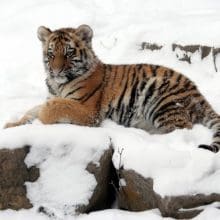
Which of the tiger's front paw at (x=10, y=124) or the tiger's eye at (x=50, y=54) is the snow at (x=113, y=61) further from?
the tiger's eye at (x=50, y=54)

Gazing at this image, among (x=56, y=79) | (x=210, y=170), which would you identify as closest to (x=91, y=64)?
(x=56, y=79)

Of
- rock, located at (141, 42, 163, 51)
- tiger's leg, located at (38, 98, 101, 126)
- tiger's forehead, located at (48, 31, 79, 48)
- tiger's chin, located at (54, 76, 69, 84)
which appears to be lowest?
tiger's leg, located at (38, 98, 101, 126)

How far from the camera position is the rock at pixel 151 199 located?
4055 millimetres

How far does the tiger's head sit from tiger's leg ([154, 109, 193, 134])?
2.78 ft

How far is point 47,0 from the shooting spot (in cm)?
1005

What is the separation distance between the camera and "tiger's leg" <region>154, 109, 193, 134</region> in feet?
17.2

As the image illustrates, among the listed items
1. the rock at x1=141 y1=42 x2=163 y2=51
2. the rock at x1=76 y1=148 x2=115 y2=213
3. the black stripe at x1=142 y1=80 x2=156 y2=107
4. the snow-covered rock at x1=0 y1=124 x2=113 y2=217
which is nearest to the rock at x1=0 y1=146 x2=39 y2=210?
the snow-covered rock at x1=0 y1=124 x2=113 y2=217

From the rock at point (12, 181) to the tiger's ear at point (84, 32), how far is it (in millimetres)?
1616

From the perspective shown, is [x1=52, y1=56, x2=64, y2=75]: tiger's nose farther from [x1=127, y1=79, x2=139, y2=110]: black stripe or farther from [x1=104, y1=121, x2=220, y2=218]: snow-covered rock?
[x1=104, y1=121, x2=220, y2=218]: snow-covered rock

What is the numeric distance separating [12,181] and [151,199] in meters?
1.00

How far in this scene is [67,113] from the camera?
5.27m

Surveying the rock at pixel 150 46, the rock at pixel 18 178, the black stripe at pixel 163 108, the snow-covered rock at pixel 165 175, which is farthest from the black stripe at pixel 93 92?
the rock at pixel 150 46

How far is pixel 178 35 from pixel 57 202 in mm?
3743

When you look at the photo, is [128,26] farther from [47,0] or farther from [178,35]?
[47,0]
